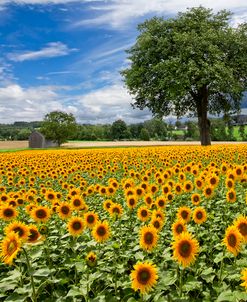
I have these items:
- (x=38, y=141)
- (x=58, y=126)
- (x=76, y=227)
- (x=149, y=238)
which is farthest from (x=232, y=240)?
(x=38, y=141)

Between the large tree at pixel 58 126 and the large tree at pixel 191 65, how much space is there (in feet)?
115

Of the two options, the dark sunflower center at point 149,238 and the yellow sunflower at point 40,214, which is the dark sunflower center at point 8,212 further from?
the dark sunflower center at point 149,238

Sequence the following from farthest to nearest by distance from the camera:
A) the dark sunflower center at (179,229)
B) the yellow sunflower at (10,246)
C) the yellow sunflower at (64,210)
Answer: the yellow sunflower at (64,210) → the dark sunflower center at (179,229) → the yellow sunflower at (10,246)

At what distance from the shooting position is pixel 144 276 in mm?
3928

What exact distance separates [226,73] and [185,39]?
5010mm

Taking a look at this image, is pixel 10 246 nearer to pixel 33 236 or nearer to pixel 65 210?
pixel 33 236

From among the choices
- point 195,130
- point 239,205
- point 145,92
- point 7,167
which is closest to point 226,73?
point 145,92

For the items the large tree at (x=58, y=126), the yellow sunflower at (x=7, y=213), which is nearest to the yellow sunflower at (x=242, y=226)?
the yellow sunflower at (x=7, y=213)

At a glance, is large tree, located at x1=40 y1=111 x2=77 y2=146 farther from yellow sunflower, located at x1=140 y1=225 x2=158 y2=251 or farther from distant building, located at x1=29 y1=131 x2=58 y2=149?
yellow sunflower, located at x1=140 y1=225 x2=158 y2=251

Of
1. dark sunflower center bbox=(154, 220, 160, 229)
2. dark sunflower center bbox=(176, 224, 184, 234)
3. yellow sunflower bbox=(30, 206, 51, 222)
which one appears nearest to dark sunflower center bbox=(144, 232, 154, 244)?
dark sunflower center bbox=(176, 224, 184, 234)

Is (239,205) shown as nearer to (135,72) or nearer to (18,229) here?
(18,229)

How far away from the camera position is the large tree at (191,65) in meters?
38.7

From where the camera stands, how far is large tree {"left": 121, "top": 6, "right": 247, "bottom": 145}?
127 feet

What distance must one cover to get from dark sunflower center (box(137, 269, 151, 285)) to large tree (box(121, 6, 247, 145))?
34618mm
